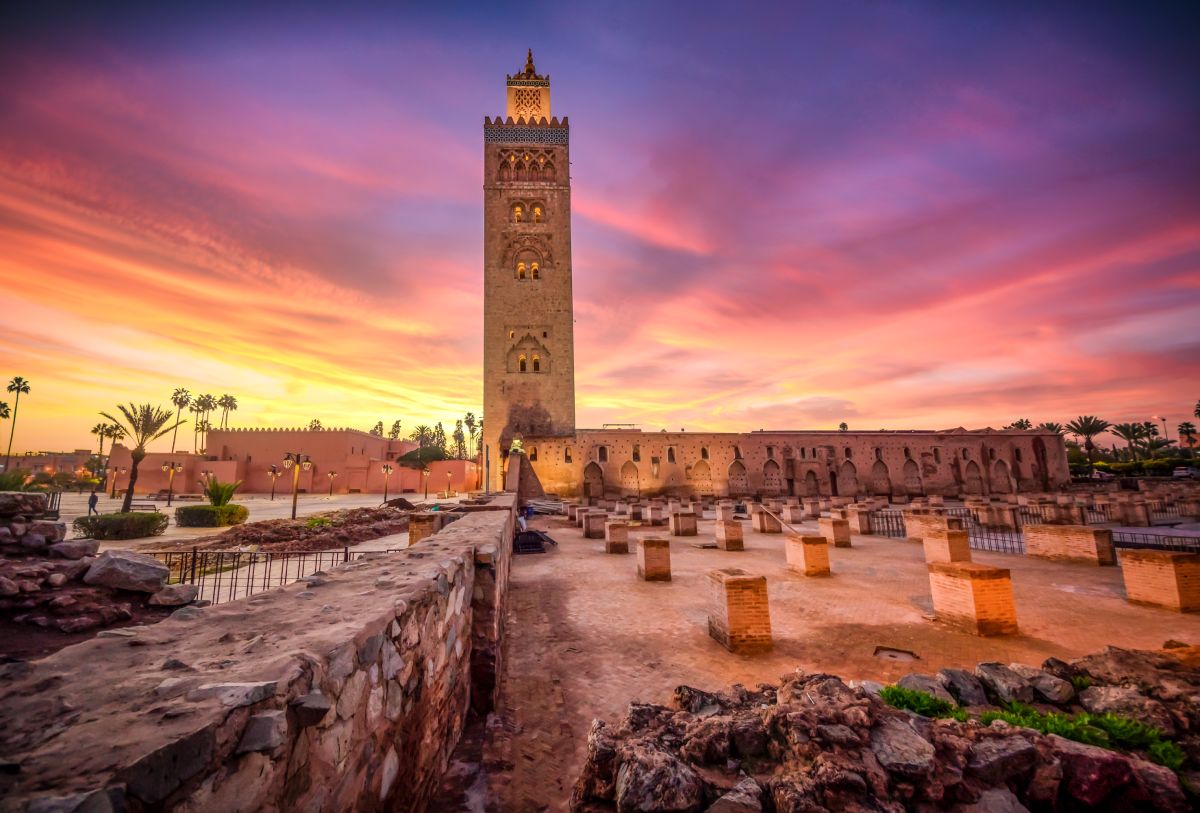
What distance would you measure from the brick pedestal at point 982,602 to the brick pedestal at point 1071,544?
624cm

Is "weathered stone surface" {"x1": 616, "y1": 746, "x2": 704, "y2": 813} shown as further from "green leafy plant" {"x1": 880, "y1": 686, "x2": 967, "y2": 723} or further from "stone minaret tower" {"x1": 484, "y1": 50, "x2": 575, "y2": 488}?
"stone minaret tower" {"x1": 484, "y1": 50, "x2": 575, "y2": 488}

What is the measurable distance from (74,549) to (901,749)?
9645mm

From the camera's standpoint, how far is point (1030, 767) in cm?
263

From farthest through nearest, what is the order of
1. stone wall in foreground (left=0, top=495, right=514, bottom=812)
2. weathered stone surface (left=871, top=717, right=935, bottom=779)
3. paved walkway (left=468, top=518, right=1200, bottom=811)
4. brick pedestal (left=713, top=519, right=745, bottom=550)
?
brick pedestal (left=713, top=519, right=745, bottom=550)
paved walkway (left=468, top=518, right=1200, bottom=811)
weathered stone surface (left=871, top=717, right=935, bottom=779)
stone wall in foreground (left=0, top=495, right=514, bottom=812)

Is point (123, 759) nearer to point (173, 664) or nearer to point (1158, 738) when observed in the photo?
point (173, 664)

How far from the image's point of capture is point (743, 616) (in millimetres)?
5633

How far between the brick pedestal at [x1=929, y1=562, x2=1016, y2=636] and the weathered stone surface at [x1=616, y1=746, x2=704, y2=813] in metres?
5.69

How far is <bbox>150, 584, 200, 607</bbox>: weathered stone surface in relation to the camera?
19.5 feet

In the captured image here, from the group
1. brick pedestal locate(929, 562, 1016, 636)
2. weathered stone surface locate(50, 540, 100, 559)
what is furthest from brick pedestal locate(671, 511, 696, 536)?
weathered stone surface locate(50, 540, 100, 559)

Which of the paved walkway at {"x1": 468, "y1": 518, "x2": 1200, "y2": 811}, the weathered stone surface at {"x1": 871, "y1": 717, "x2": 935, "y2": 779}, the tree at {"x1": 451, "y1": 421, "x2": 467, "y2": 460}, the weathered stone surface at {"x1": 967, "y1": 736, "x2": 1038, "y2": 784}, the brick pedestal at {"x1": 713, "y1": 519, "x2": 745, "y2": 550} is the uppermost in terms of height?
the tree at {"x1": 451, "y1": 421, "x2": 467, "y2": 460}

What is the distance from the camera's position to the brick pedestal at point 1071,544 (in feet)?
32.2

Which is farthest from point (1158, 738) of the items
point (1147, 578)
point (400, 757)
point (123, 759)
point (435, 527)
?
point (435, 527)

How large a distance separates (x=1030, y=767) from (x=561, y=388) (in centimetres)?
3623

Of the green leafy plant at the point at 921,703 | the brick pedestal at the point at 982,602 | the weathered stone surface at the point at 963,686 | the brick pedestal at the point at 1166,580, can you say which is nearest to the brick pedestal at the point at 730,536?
the brick pedestal at the point at 982,602
